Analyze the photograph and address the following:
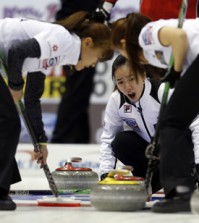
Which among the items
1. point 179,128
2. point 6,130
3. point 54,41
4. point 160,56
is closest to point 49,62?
point 54,41

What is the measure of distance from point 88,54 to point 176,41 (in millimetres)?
853

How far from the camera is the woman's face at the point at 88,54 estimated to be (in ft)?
14.8

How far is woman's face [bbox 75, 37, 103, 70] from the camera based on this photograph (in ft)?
14.8

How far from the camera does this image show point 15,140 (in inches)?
163

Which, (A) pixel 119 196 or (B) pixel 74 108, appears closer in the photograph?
(A) pixel 119 196

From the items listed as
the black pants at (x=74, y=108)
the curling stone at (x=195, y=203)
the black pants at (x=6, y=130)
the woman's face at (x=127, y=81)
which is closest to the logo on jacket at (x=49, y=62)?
the black pants at (x=6, y=130)

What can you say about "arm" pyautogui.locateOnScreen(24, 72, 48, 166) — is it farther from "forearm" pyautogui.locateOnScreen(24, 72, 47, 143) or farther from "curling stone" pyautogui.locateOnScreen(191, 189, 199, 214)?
"curling stone" pyautogui.locateOnScreen(191, 189, 199, 214)

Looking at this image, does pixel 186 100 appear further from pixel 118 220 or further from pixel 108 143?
pixel 108 143

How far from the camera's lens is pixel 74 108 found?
800 centimetres

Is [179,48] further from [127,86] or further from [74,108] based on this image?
[74,108]

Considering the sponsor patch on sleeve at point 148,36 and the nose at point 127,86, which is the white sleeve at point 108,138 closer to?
the nose at point 127,86

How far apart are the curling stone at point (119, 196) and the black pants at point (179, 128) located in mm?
233

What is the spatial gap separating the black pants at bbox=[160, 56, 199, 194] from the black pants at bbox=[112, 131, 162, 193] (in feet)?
3.81

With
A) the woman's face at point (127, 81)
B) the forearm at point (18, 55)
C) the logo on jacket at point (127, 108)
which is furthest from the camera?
the logo on jacket at point (127, 108)
